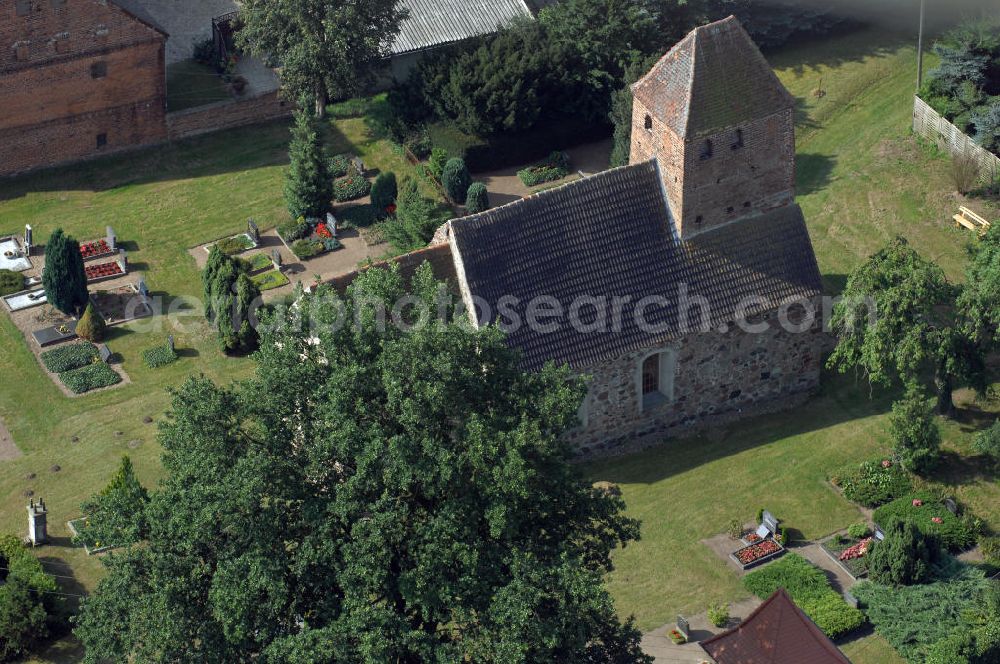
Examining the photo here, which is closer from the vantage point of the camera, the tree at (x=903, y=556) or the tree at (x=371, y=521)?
the tree at (x=371, y=521)

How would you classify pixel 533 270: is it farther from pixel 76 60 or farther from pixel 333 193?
pixel 76 60

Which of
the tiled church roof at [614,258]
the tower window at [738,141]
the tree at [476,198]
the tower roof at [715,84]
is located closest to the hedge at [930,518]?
the tiled church roof at [614,258]

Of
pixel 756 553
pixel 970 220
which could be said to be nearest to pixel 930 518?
pixel 756 553

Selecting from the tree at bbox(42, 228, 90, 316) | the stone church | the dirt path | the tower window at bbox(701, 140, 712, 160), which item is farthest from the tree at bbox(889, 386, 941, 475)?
the tree at bbox(42, 228, 90, 316)

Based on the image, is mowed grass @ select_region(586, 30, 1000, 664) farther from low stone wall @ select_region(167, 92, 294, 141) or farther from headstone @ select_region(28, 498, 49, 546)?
low stone wall @ select_region(167, 92, 294, 141)

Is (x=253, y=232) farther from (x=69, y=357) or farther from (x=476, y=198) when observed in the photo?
(x=69, y=357)

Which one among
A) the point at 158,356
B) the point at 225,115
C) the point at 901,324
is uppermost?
the point at 225,115

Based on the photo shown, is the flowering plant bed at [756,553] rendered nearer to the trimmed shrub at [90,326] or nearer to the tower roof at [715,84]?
the tower roof at [715,84]
